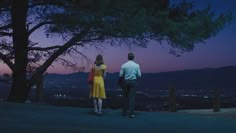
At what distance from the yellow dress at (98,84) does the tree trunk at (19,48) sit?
7.32 m

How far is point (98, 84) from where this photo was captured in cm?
1399

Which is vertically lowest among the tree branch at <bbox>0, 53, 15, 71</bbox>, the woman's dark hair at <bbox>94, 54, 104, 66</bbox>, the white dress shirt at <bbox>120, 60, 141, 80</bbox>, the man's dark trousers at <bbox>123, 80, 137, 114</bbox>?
the man's dark trousers at <bbox>123, 80, 137, 114</bbox>

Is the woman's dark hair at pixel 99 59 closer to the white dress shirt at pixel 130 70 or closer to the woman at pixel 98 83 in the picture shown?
the woman at pixel 98 83

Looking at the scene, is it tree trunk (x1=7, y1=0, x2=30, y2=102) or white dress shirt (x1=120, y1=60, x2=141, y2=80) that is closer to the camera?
white dress shirt (x1=120, y1=60, x2=141, y2=80)

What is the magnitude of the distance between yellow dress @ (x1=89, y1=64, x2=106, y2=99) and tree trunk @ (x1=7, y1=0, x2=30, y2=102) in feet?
24.0

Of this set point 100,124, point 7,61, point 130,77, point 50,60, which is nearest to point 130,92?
point 130,77

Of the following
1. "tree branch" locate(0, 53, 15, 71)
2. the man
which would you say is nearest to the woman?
the man

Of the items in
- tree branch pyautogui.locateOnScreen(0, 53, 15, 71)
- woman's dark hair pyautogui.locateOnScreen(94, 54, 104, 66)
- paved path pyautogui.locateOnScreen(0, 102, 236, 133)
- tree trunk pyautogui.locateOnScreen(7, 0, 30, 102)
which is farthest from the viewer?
tree branch pyautogui.locateOnScreen(0, 53, 15, 71)

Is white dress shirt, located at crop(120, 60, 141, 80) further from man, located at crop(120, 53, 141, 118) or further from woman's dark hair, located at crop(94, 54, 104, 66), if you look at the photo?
woman's dark hair, located at crop(94, 54, 104, 66)

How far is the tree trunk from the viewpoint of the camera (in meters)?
20.5

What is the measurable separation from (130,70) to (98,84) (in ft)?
3.44

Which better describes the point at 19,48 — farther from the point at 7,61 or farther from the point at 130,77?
the point at 130,77

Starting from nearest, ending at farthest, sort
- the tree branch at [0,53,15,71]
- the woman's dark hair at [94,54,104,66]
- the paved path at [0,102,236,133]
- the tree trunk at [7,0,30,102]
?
the paved path at [0,102,236,133]
the woman's dark hair at [94,54,104,66]
the tree trunk at [7,0,30,102]
the tree branch at [0,53,15,71]

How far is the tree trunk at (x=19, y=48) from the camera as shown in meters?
20.5
